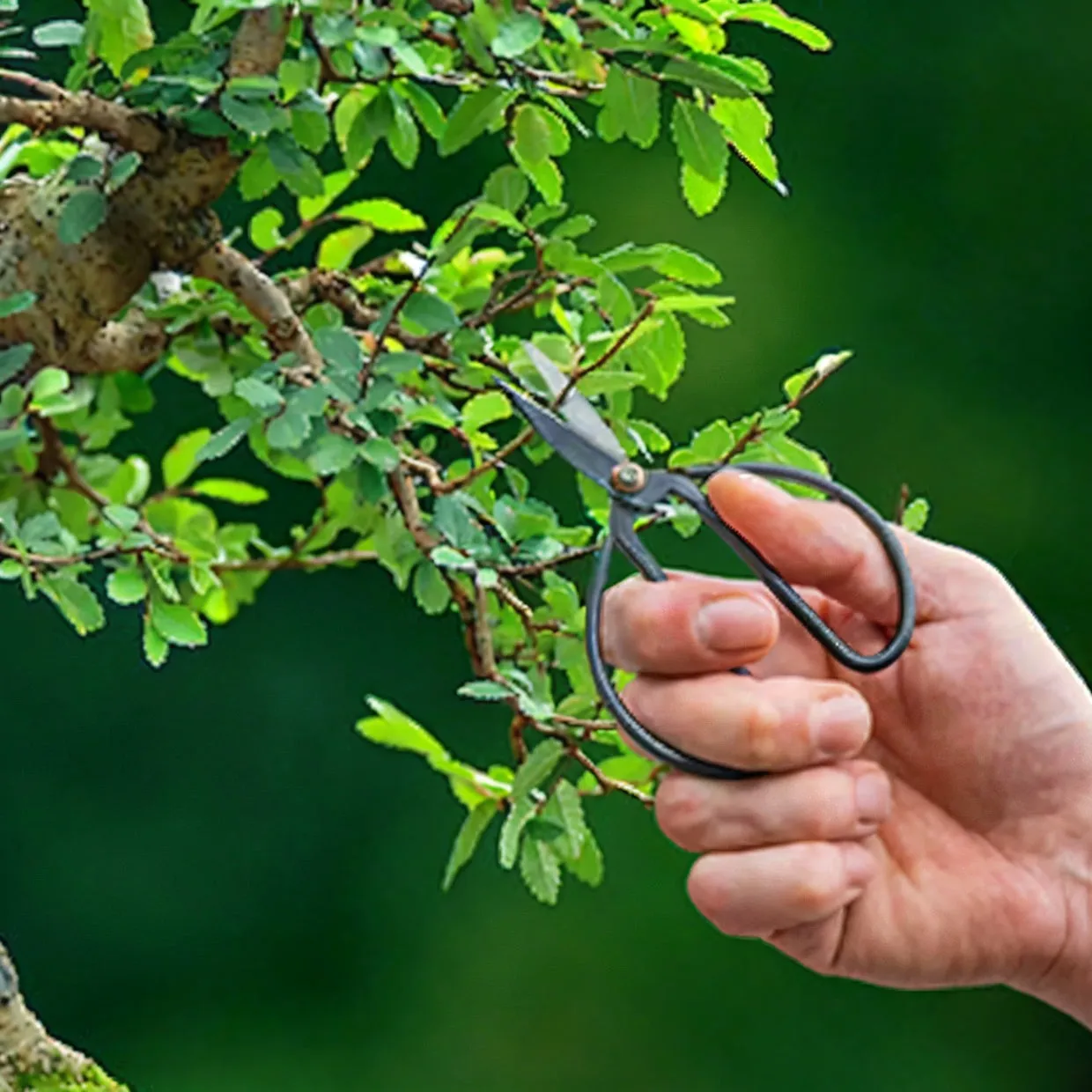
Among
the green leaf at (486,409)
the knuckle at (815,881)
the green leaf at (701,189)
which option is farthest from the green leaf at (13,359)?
the knuckle at (815,881)

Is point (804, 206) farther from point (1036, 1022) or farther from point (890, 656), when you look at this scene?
point (890, 656)

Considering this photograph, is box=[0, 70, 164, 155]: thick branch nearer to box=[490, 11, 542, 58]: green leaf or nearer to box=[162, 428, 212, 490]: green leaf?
box=[490, 11, 542, 58]: green leaf

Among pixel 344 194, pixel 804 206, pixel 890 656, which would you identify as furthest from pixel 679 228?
pixel 890 656

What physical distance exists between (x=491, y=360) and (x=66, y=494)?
365 millimetres

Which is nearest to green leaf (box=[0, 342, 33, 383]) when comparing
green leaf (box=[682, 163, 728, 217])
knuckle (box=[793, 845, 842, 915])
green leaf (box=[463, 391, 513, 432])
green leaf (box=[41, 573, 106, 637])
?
green leaf (box=[41, 573, 106, 637])

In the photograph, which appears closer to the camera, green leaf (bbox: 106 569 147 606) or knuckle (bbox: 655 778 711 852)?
knuckle (bbox: 655 778 711 852)

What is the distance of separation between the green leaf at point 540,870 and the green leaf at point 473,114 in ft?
1.11

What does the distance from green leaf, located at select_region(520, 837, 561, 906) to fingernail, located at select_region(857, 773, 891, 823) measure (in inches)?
7.9

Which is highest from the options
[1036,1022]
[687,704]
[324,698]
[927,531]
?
[687,704]

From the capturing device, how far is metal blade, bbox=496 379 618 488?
0.75 metres

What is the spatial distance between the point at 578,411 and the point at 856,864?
0.23m

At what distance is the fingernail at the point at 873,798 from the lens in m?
0.72

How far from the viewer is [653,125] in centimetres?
77

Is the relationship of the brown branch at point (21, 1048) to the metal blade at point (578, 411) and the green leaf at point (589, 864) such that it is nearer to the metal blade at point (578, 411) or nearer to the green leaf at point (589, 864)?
the green leaf at point (589, 864)
